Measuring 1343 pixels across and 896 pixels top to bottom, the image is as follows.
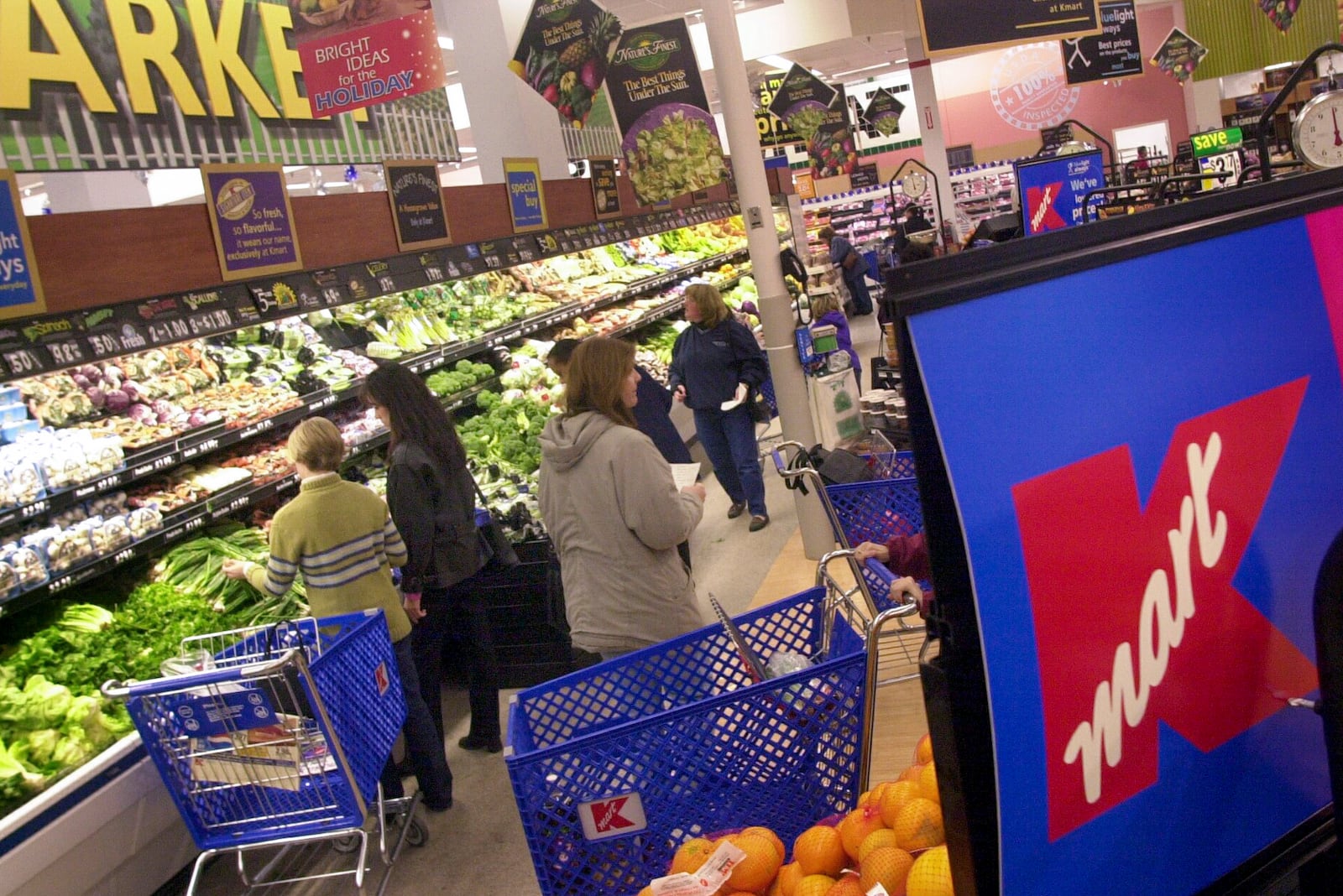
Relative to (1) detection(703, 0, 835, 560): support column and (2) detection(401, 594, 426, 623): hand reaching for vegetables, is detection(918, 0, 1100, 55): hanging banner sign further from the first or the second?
(2) detection(401, 594, 426, 623): hand reaching for vegetables

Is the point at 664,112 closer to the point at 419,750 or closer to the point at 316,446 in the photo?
the point at 316,446

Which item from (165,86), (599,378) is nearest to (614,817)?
(599,378)

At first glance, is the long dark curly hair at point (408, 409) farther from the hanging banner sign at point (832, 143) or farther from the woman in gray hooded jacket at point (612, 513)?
the hanging banner sign at point (832, 143)

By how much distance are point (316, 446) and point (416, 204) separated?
2.59 m

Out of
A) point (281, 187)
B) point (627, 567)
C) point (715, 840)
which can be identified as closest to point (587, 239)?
point (281, 187)

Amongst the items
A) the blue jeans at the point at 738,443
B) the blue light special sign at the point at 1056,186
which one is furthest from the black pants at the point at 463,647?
the blue light special sign at the point at 1056,186

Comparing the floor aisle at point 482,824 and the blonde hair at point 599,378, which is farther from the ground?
the blonde hair at point 599,378

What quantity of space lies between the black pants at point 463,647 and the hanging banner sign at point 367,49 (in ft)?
6.96

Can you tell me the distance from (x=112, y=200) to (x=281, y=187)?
940 cm

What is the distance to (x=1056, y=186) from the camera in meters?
8.58

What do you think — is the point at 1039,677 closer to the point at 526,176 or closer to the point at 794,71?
the point at 526,176

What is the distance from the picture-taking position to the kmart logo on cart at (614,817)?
2105 millimetres

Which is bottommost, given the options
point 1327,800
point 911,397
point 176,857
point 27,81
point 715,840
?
point 176,857

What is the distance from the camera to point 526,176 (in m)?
7.55
